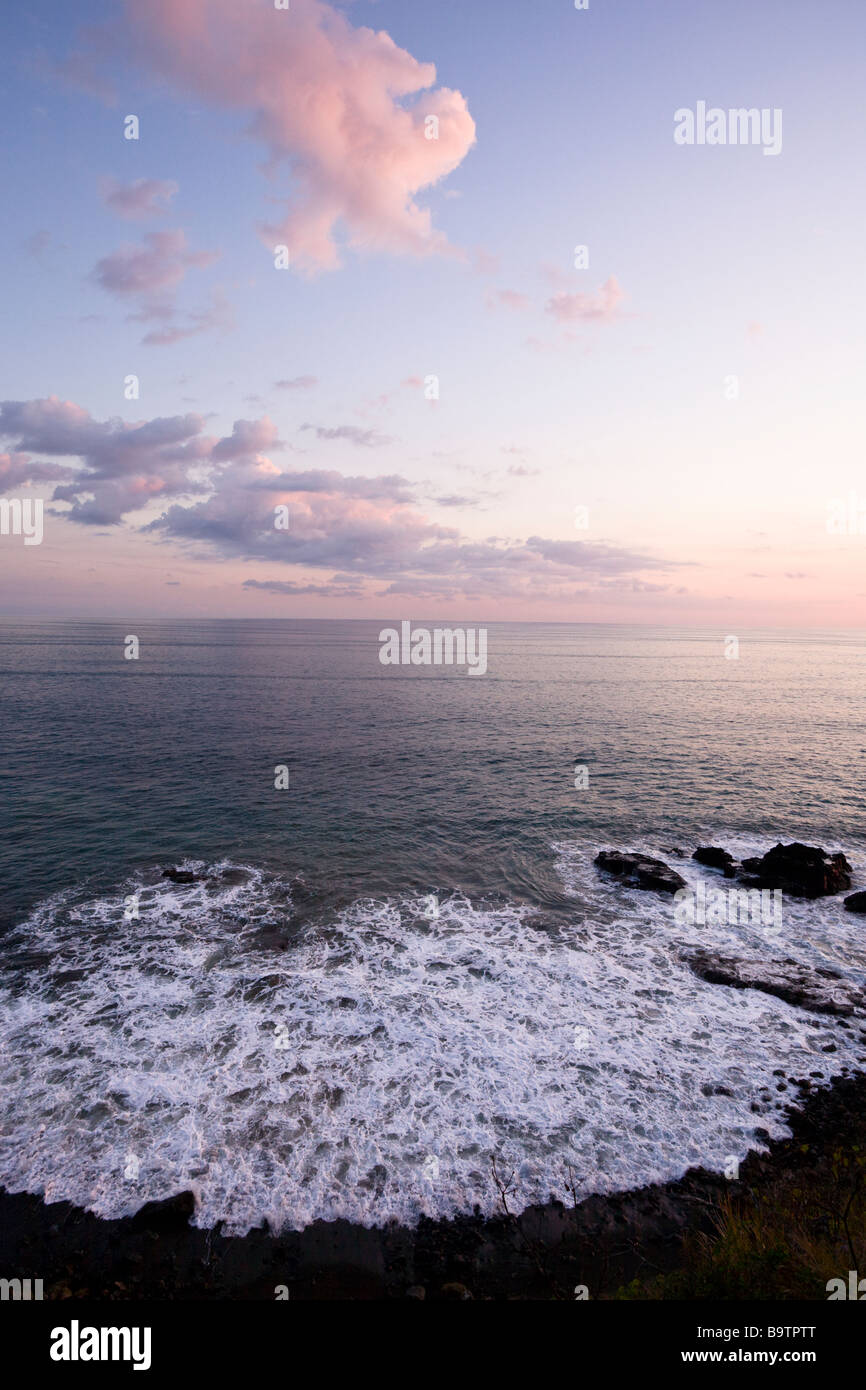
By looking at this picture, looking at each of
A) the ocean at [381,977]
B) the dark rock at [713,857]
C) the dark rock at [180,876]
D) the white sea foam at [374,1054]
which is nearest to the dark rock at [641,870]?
the ocean at [381,977]

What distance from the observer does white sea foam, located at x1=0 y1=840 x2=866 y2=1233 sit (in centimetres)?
1388

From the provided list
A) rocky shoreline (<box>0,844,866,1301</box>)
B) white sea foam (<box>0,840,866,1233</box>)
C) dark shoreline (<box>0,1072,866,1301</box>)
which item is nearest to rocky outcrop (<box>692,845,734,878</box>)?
white sea foam (<box>0,840,866,1233</box>)

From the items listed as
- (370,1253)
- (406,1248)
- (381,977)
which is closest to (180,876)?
(381,977)

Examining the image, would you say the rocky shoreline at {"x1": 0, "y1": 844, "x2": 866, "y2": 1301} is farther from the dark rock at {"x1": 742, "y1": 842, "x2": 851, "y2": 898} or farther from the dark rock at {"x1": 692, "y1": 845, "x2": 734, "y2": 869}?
the dark rock at {"x1": 692, "y1": 845, "x2": 734, "y2": 869}

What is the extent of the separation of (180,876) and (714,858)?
28025 mm

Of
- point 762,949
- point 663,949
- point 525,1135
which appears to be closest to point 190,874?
point 525,1135

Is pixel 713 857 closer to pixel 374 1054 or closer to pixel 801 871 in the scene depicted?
pixel 801 871

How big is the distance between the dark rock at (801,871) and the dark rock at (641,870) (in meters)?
4.09

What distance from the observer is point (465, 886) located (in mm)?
28875

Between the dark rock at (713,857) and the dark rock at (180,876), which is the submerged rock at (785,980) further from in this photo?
the dark rock at (180,876)

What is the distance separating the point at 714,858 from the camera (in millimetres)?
31016
